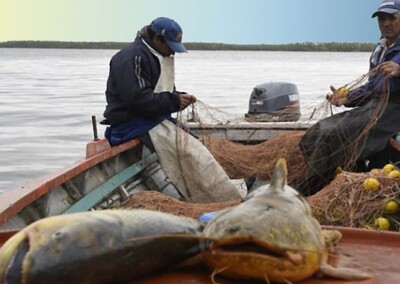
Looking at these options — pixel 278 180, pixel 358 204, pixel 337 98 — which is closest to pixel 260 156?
pixel 337 98

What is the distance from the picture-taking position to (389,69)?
7.42 metres

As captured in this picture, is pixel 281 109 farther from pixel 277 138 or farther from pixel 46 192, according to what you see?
pixel 46 192

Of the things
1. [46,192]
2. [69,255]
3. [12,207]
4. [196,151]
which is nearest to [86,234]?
[69,255]

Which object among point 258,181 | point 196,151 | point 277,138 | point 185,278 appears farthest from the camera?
point 277,138

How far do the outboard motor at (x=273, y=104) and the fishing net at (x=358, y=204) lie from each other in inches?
196

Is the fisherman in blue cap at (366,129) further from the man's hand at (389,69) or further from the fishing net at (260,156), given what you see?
the fishing net at (260,156)

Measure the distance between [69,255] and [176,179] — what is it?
15.7ft

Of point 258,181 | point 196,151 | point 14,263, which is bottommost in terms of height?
point 258,181

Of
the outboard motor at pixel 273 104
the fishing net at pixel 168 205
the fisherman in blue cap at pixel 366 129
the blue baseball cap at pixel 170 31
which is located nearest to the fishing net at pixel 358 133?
the fisherman in blue cap at pixel 366 129

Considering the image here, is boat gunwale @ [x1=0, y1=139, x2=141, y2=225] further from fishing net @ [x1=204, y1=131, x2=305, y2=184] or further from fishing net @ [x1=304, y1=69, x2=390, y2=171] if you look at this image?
fishing net @ [x1=304, y1=69, x2=390, y2=171]

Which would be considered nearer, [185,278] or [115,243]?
[115,243]

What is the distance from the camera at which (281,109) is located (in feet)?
36.7

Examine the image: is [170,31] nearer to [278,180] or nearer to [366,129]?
[366,129]

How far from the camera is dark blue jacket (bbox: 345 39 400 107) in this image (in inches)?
300
